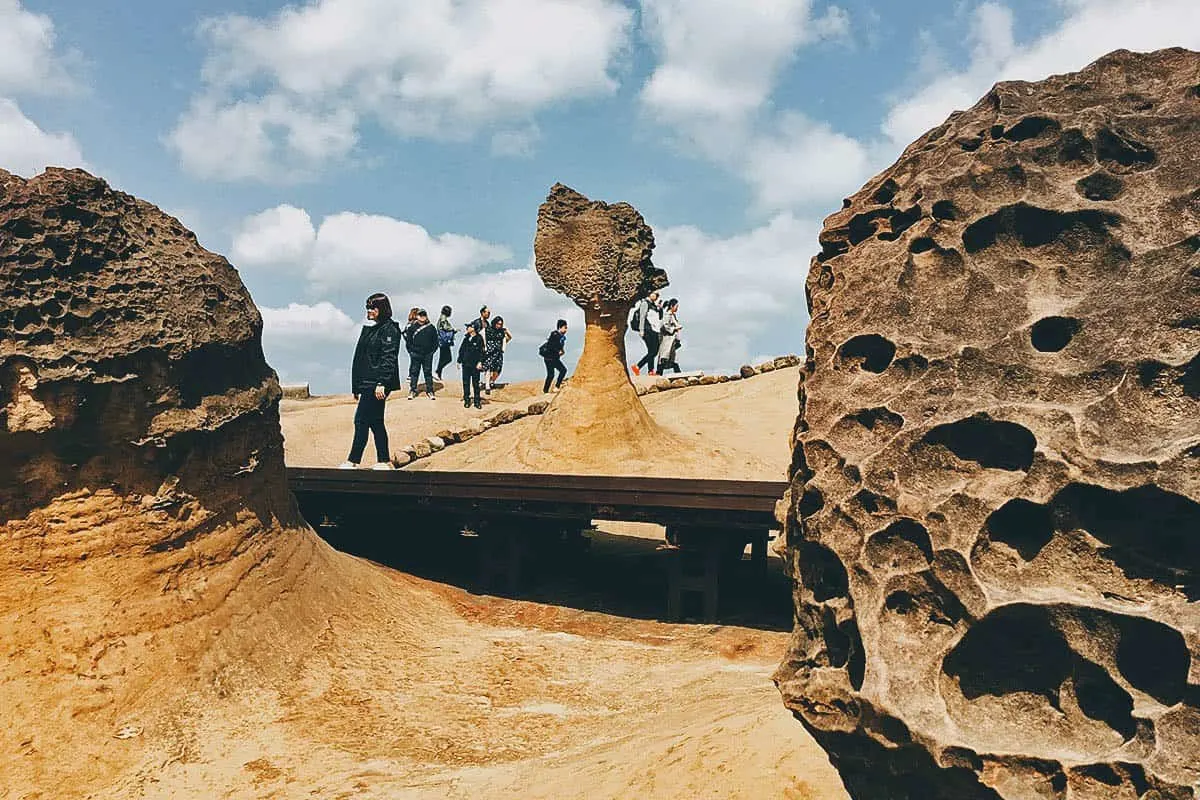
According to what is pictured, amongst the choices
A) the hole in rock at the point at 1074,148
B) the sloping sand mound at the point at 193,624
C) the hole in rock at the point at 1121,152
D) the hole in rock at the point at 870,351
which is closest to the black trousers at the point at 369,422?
the sloping sand mound at the point at 193,624

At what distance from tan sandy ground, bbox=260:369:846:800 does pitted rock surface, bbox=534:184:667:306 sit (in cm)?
459

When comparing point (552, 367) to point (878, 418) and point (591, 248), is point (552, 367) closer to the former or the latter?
point (591, 248)

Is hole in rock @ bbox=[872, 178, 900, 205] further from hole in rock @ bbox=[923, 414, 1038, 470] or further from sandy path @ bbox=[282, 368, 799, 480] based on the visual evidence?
sandy path @ bbox=[282, 368, 799, 480]

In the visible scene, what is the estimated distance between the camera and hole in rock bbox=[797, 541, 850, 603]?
2740mm

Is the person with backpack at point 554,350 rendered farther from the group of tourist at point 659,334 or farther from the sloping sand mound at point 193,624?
the sloping sand mound at point 193,624

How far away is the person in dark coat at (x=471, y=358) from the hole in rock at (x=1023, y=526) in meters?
12.8

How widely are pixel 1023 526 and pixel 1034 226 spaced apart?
3.15 feet

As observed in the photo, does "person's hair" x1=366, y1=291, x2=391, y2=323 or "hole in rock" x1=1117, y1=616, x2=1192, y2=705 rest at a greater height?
"person's hair" x1=366, y1=291, x2=391, y2=323

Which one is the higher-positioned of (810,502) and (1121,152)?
(1121,152)

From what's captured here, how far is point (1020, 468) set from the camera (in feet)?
8.09

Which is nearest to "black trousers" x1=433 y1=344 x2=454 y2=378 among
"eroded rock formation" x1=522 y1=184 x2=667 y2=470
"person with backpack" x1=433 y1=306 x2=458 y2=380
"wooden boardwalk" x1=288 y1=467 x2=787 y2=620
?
"person with backpack" x1=433 y1=306 x2=458 y2=380

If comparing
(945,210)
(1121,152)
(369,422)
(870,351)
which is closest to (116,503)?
(369,422)

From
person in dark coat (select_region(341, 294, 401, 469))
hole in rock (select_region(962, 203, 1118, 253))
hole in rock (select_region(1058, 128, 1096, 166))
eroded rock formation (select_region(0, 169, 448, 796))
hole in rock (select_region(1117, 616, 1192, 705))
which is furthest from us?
person in dark coat (select_region(341, 294, 401, 469))

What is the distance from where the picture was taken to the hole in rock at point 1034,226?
2.65 metres
